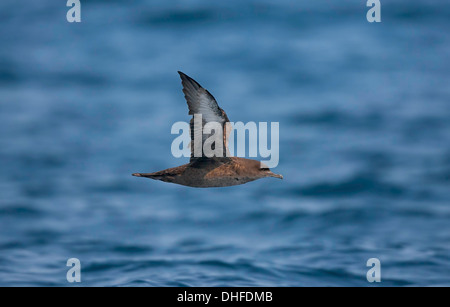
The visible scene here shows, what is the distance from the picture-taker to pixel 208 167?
9273mm

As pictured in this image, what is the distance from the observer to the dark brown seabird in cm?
901

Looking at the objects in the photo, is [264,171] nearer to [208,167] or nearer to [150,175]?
[208,167]

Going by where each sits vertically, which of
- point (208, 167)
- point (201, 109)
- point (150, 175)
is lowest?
point (150, 175)

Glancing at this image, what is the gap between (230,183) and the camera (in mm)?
9188

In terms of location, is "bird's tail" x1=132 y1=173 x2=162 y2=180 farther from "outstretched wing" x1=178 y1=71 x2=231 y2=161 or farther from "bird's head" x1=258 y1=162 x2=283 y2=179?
"bird's head" x1=258 y1=162 x2=283 y2=179

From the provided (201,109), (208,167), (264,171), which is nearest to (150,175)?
(208,167)

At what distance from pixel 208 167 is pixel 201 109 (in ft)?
2.95

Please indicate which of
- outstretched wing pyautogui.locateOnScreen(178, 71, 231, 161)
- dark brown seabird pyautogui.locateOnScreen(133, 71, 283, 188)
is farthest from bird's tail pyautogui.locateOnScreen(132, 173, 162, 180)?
outstretched wing pyautogui.locateOnScreen(178, 71, 231, 161)

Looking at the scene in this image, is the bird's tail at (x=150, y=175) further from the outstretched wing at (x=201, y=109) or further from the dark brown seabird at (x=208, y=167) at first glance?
the outstretched wing at (x=201, y=109)

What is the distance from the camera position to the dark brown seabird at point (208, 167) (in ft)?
29.6

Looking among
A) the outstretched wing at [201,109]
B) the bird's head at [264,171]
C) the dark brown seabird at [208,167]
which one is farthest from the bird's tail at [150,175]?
the bird's head at [264,171]

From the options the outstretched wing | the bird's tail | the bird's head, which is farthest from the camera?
the bird's head
